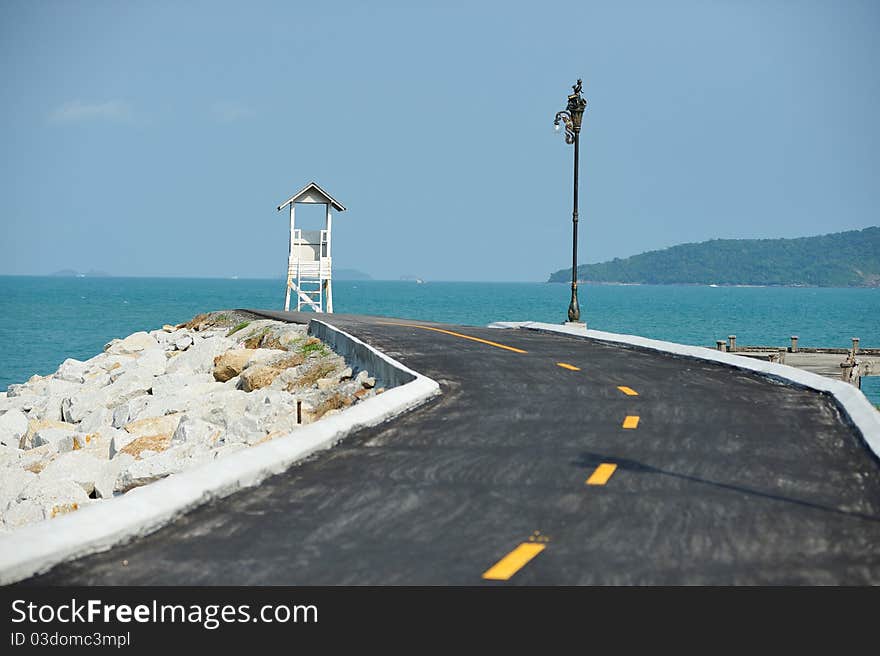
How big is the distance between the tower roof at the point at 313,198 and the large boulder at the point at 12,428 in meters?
19.8

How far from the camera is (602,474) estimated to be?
1020cm

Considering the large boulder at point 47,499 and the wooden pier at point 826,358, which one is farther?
the wooden pier at point 826,358

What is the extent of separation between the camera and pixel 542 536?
26.6 ft

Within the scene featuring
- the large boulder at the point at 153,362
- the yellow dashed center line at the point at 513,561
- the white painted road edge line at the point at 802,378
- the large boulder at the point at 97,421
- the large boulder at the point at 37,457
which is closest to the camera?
the yellow dashed center line at the point at 513,561

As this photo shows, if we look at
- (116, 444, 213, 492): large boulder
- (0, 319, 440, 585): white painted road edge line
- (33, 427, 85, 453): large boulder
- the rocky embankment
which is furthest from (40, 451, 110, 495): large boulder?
(0, 319, 440, 585): white painted road edge line

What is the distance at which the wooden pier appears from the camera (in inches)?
1996

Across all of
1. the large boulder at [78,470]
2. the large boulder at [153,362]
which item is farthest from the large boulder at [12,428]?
the large boulder at [78,470]

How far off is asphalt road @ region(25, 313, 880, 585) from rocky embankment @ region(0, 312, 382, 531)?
341 centimetres

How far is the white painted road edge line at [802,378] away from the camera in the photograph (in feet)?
41.0

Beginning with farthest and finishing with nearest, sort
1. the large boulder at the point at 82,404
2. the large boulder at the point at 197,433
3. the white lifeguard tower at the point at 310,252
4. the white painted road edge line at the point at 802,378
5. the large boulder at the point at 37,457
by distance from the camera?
the white lifeguard tower at the point at 310,252
the large boulder at the point at 82,404
the large boulder at the point at 37,457
the large boulder at the point at 197,433
the white painted road edge line at the point at 802,378

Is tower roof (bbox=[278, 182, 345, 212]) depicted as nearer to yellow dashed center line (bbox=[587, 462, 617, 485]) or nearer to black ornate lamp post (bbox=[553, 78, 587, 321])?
black ornate lamp post (bbox=[553, 78, 587, 321])

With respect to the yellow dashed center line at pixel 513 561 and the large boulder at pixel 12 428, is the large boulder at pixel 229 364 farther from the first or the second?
the yellow dashed center line at pixel 513 561
